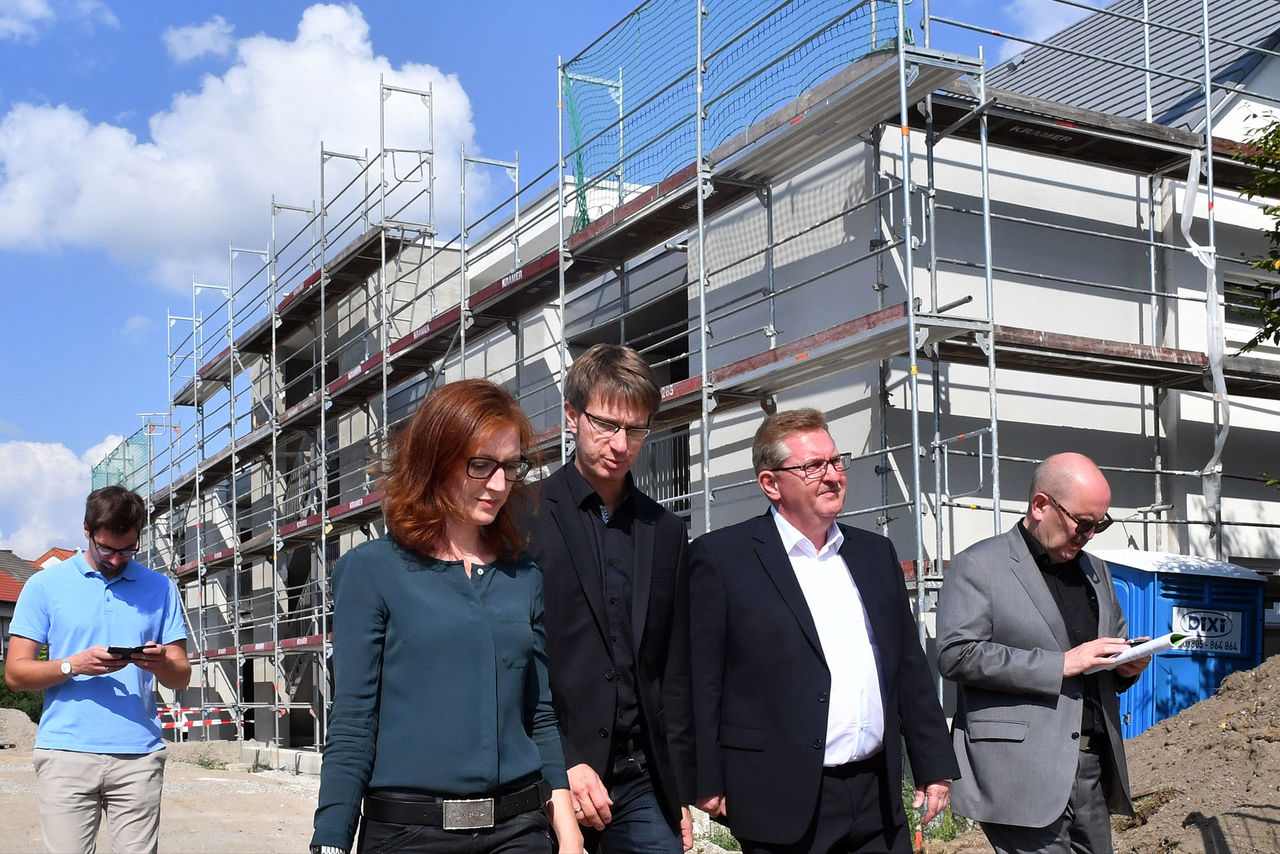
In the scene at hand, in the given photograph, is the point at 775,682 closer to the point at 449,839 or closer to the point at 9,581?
the point at 449,839

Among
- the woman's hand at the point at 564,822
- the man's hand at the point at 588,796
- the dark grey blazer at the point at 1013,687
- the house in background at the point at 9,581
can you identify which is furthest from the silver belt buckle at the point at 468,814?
the house in background at the point at 9,581

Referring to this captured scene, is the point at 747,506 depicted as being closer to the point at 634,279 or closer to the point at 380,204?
the point at 634,279

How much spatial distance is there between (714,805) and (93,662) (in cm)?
228

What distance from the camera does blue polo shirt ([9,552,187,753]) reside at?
475cm

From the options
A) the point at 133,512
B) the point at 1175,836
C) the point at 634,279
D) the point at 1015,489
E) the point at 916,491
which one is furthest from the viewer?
the point at 634,279

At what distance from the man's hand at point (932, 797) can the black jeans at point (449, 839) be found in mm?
1429

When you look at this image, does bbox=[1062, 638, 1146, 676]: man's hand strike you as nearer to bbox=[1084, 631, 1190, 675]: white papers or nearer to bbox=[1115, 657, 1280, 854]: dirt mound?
bbox=[1084, 631, 1190, 675]: white papers

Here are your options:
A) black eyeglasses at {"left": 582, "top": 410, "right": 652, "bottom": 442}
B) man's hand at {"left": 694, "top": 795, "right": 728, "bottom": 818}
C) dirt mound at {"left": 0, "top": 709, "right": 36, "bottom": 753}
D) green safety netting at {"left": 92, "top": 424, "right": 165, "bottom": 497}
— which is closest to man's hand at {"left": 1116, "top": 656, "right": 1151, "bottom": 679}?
man's hand at {"left": 694, "top": 795, "right": 728, "bottom": 818}

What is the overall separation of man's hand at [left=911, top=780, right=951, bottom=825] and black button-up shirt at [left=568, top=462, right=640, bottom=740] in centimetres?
93

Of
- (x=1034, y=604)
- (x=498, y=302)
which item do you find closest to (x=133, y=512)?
(x=1034, y=604)

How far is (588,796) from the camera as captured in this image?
3260 mm

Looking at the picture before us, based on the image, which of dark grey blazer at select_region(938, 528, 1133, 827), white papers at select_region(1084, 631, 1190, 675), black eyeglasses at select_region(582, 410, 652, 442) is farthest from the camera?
dark grey blazer at select_region(938, 528, 1133, 827)

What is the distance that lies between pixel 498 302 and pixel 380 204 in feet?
15.2

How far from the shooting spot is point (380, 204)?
1912 cm
